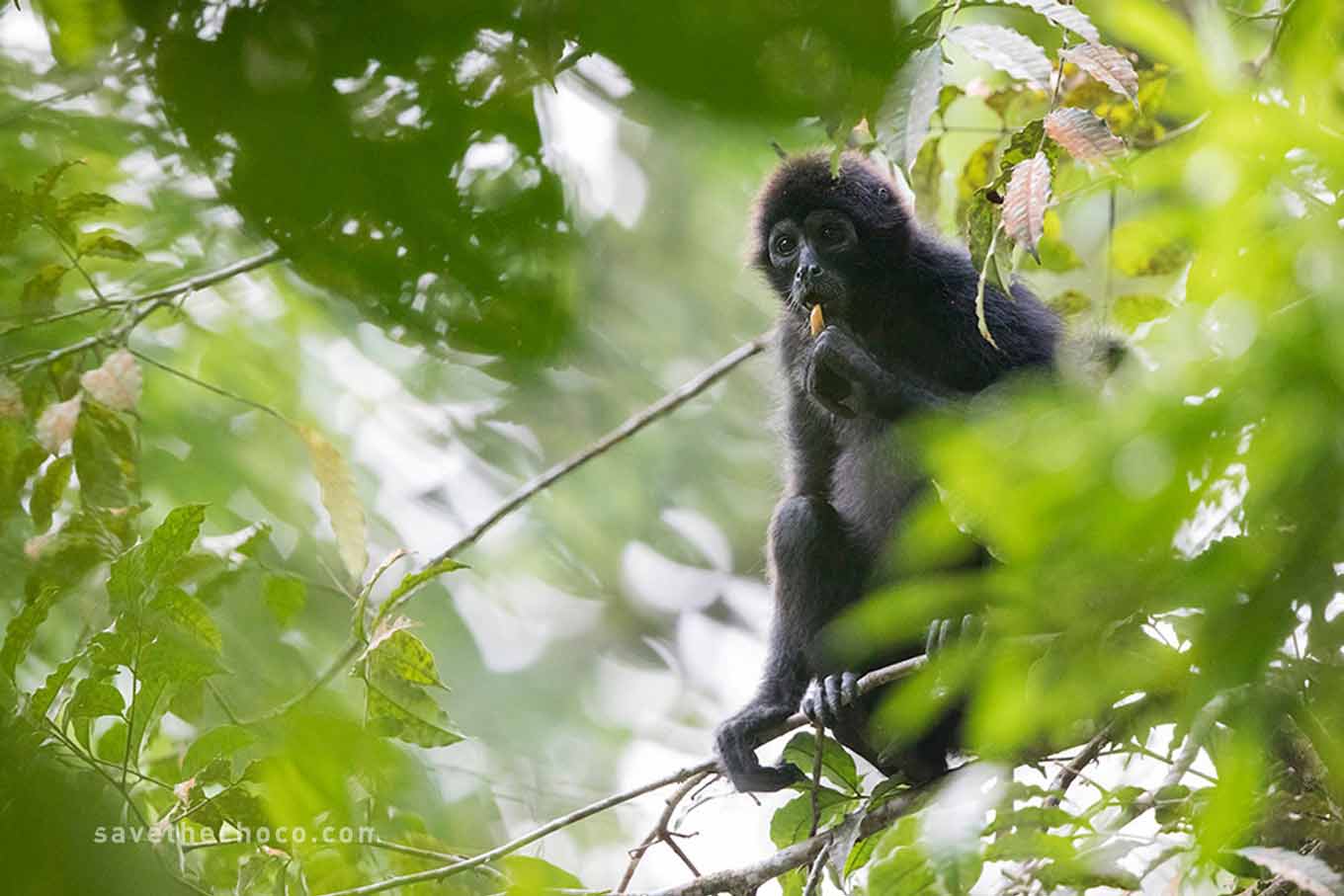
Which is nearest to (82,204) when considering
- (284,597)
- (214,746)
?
(284,597)

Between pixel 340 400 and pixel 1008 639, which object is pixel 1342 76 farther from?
pixel 340 400

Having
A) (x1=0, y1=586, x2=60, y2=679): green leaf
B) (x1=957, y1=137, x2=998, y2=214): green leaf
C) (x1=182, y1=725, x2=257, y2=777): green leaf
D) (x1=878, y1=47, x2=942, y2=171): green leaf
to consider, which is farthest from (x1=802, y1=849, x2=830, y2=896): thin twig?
(x1=957, y1=137, x2=998, y2=214): green leaf

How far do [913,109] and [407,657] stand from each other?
188 cm

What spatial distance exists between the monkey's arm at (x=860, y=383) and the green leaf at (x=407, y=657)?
1602mm

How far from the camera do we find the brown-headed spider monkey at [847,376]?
4320 mm

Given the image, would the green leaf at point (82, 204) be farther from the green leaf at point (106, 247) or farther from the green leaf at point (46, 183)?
the green leaf at point (46, 183)

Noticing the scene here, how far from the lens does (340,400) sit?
752 centimetres

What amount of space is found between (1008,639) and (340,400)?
6.61 metres

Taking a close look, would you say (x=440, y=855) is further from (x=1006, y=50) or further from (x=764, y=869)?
(x=1006, y=50)

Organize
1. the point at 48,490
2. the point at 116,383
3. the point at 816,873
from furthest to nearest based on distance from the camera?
the point at 48,490 → the point at 116,383 → the point at 816,873

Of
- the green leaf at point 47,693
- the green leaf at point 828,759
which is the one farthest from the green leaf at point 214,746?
the green leaf at point 828,759

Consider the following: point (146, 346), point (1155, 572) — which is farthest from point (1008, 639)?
point (146, 346)

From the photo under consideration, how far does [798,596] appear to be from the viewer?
4.56 metres

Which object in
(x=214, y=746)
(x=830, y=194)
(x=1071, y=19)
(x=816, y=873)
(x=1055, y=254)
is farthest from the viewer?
(x=830, y=194)
